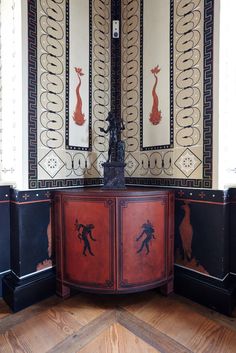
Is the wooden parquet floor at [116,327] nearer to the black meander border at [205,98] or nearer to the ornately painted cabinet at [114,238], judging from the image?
the ornately painted cabinet at [114,238]

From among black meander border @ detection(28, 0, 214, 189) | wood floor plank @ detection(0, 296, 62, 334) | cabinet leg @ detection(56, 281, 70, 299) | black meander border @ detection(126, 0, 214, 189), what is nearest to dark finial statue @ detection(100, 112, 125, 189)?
black meander border @ detection(28, 0, 214, 189)

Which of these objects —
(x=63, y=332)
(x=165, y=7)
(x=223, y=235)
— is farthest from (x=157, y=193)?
(x=165, y=7)

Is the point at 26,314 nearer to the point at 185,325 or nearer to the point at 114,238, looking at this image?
the point at 114,238

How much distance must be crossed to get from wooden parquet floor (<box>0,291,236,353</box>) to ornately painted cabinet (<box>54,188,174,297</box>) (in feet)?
0.53

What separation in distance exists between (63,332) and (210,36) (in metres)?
2.22

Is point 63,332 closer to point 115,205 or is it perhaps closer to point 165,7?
point 115,205

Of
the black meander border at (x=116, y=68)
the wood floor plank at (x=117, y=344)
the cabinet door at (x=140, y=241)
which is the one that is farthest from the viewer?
the black meander border at (x=116, y=68)

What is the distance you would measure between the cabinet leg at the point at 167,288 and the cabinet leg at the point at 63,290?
75 centimetres

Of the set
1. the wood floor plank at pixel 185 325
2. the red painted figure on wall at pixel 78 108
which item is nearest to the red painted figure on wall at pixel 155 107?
the red painted figure on wall at pixel 78 108

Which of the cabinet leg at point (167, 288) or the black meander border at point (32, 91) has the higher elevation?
the black meander border at point (32, 91)

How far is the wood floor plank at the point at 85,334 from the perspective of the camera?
1232 millimetres

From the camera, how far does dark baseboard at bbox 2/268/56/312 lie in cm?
156

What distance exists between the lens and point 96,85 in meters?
2.09

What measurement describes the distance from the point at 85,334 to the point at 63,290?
1.47 ft
